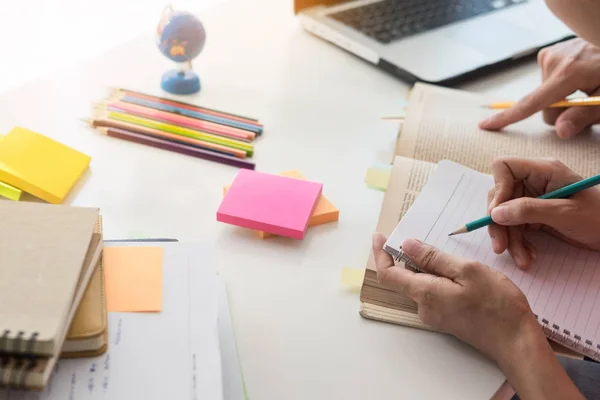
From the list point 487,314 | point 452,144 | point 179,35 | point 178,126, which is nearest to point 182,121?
point 178,126

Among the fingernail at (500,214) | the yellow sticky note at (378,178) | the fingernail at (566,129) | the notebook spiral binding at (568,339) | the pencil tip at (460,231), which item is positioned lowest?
the notebook spiral binding at (568,339)

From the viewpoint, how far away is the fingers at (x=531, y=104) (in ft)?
3.03

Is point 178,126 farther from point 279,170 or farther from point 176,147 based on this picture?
point 279,170

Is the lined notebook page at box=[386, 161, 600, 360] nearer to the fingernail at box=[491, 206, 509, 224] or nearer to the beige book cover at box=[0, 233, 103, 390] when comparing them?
the fingernail at box=[491, 206, 509, 224]

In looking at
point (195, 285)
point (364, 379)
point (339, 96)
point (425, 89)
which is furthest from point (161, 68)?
point (364, 379)

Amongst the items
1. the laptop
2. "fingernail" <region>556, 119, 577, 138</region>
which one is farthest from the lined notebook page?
the laptop

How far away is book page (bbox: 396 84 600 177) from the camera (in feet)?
2.85

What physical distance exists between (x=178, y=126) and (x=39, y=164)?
0.19 meters

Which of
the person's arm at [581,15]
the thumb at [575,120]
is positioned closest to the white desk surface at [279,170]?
the thumb at [575,120]

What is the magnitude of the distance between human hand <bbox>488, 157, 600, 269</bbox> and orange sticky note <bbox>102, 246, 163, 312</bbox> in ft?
1.14

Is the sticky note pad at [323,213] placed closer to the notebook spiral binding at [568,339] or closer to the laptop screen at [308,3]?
the notebook spiral binding at [568,339]

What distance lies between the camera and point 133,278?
59 centimetres

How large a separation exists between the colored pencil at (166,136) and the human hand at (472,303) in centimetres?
29

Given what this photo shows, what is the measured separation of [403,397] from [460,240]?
0.21 m
